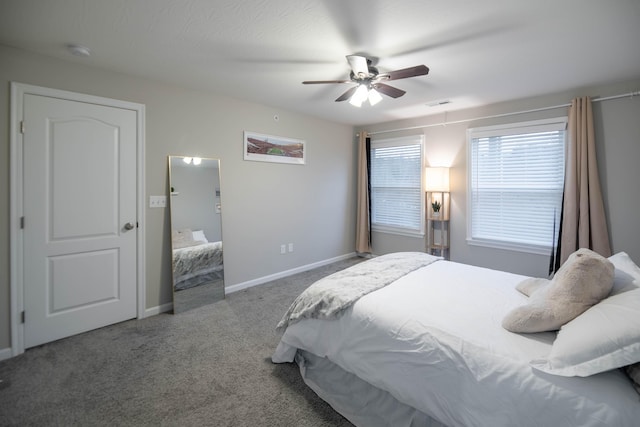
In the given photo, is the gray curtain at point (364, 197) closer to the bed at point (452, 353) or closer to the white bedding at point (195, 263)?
the white bedding at point (195, 263)

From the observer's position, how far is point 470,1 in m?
1.73

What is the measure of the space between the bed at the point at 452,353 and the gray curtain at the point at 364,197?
8.97 feet

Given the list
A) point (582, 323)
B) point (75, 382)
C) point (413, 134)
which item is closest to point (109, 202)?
point (75, 382)

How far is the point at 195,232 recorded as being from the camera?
3.28m

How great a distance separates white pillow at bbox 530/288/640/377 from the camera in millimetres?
1044

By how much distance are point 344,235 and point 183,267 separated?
2784 mm

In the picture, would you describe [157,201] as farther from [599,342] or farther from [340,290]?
[599,342]

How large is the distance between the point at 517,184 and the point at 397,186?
65.7 inches

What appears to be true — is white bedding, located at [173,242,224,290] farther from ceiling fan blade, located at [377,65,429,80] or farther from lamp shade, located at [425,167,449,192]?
lamp shade, located at [425,167,449,192]

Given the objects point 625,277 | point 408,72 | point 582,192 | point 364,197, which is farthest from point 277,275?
point 582,192

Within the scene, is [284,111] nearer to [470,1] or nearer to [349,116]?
[349,116]

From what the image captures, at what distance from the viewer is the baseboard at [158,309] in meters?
2.98

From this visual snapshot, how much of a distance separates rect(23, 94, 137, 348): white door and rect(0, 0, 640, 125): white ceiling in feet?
1.83

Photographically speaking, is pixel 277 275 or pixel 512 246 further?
pixel 277 275
